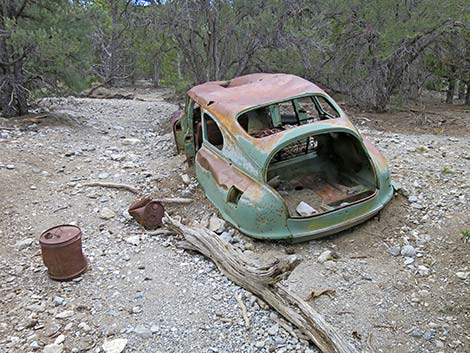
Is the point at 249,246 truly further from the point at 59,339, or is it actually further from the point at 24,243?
the point at 24,243

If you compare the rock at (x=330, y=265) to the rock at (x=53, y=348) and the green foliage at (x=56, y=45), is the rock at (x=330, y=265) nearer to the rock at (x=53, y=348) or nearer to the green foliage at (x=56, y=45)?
the rock at (x=53, y=348)

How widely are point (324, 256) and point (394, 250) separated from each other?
2.46 ft

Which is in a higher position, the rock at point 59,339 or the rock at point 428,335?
the rock at point 59,339

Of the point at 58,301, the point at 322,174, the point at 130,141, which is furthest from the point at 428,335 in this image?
the point at 130,141

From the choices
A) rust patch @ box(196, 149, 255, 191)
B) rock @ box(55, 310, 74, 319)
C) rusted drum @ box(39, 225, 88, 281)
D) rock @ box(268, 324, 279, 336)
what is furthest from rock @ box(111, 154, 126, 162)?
rock @ box(268, 324, 279, 336)

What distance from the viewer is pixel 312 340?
10.0 ft

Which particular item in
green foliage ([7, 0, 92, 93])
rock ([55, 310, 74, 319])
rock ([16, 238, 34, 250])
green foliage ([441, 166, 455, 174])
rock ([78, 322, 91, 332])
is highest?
green foliage ([7, 0, 92, 93])

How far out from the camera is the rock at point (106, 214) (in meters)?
5.23

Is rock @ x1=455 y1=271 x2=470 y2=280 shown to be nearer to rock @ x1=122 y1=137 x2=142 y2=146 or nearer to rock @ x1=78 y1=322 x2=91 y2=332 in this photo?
rock @ x1=78 y1=322 x2=91 y2=332

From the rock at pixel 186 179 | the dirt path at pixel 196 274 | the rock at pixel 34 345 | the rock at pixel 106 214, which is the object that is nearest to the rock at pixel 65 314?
the dirt path at pixel 196 274

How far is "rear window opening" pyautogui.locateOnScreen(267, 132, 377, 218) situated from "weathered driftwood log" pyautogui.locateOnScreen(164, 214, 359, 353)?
3.77ft

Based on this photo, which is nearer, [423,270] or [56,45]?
[423,270]

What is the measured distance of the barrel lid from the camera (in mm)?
3820

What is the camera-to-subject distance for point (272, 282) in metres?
Answer: 3.38
